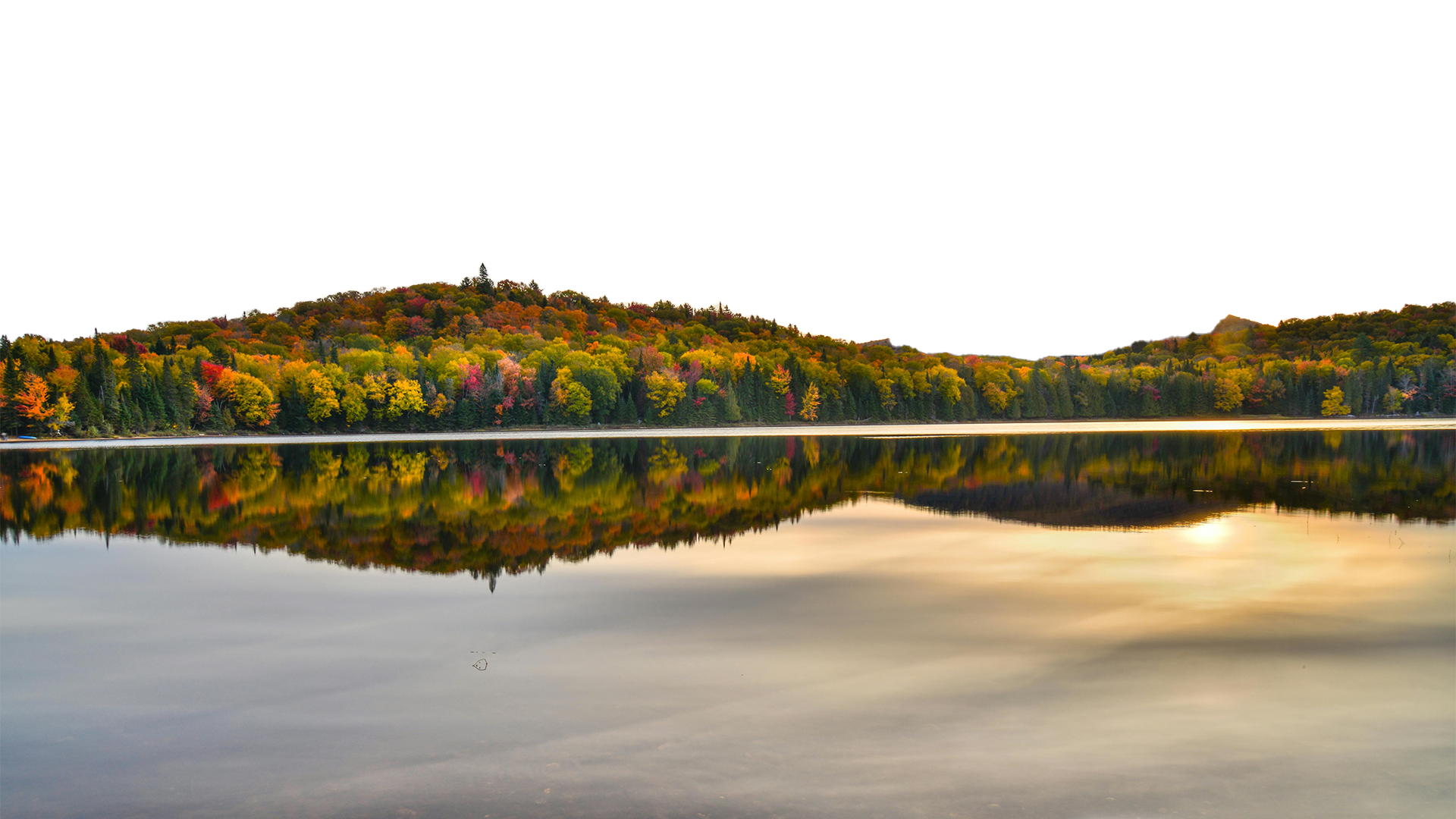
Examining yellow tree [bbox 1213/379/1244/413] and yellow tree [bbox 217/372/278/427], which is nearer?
yellow tree [bbox 217/372/278/427]

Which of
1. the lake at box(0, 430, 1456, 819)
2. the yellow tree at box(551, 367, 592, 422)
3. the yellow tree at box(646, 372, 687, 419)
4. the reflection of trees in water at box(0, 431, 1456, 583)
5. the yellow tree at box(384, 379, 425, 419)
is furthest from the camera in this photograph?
the yellow tree at box(646, 372, 687, 419)

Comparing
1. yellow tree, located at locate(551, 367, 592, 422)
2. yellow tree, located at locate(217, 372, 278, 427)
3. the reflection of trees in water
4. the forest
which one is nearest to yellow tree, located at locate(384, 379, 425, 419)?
the forest

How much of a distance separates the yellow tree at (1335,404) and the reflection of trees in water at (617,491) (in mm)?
105277

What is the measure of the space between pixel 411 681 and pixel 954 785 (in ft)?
21.1

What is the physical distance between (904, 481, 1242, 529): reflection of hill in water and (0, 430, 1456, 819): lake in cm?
30

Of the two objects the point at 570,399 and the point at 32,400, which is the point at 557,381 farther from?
the point at 32,400

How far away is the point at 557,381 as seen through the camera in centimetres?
12875

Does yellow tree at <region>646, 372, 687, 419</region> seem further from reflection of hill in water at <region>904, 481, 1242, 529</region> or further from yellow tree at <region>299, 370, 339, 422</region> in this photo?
reflection of hill in water at <region>904, 481, 1242, 529</region>

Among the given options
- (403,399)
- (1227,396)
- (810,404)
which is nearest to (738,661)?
(403,399)

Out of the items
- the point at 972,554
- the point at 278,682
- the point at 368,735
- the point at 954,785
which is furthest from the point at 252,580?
the point at 954,785

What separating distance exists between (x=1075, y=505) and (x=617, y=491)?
48.8ft

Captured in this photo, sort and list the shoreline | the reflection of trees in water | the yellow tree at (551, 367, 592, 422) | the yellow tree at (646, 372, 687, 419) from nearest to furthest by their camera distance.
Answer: the reflection of trees in water
the shoreline
the yellow tree at (551, 367, 592, 422)
the yellow tree at (646, 372, 687, 419)

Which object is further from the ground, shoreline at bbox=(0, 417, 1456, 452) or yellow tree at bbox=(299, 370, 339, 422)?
yellow tree at bbox=(299, 370, 339, 422)

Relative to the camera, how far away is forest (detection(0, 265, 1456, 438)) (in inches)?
4134
